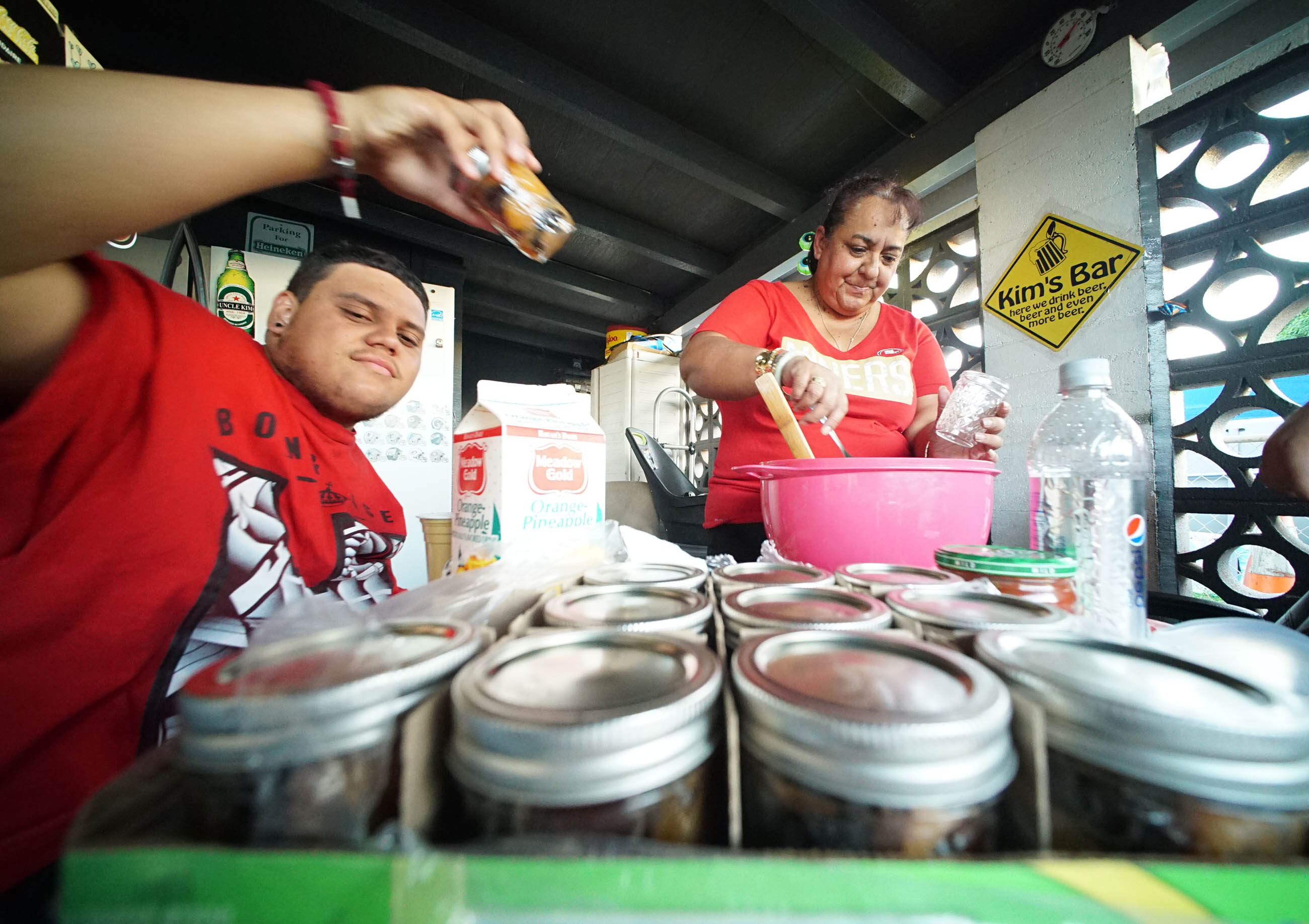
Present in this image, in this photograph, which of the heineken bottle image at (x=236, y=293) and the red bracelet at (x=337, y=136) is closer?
the red bracelet at (x=337, y=136)

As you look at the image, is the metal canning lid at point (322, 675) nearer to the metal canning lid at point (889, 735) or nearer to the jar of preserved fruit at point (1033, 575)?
the metal canning lid at point (889, 735)

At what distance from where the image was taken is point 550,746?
0.70 feet

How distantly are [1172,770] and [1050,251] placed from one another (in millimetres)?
1985

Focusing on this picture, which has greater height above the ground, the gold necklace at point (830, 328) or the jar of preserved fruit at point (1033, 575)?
the gold necklace at point (830, 328)

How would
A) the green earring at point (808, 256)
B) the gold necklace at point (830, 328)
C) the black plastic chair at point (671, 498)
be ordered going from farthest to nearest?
the black plastic chair at point (671, 498) → the green earring at point (808, 256) → the gold necklace at point (830, 328)

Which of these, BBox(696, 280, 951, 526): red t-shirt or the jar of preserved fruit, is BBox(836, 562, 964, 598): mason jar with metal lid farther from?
BBox(696, 280, 951, 526): red t-shirt

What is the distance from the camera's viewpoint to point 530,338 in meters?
4.77

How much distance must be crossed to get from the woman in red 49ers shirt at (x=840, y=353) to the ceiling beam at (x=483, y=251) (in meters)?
2.38

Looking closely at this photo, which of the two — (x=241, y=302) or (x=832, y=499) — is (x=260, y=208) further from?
(x=832, y=499)

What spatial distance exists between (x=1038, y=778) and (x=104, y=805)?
0.43m

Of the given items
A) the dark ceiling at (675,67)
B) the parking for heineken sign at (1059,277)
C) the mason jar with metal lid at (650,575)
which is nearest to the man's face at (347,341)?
the mason jar with metal lid at (650,575)

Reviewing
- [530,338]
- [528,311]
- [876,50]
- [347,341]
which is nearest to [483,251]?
[528,311]

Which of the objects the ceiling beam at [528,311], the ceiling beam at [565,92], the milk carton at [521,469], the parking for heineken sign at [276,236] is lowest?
the milk carton at [521,469]

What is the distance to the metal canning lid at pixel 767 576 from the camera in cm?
52
